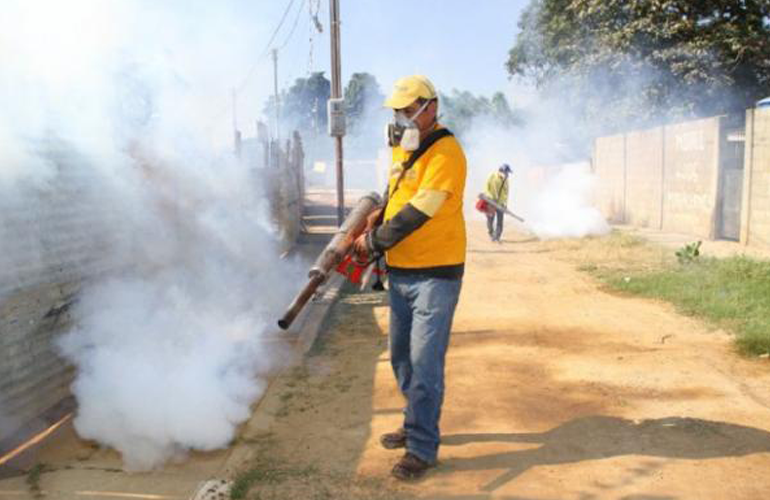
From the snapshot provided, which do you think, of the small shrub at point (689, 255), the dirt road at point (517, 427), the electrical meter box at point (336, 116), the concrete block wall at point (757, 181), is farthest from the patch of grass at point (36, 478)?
the concrete block wall at point (757, 181)

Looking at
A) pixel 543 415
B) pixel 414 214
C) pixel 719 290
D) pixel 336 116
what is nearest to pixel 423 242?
pixel 414 214

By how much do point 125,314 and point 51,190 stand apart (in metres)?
A: 0.94

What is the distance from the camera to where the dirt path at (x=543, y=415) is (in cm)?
330

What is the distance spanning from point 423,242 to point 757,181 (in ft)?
31.1

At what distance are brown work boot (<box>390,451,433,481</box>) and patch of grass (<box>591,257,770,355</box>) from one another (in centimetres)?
338

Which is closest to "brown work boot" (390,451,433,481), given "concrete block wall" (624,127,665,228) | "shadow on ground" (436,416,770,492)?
"shadow on ground" (436,416,770,492)

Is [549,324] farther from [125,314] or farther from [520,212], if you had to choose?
[520,212]

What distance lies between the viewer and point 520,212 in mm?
20422

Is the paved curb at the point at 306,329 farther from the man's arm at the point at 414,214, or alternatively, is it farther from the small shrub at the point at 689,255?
the small shrub at the point at 689,255

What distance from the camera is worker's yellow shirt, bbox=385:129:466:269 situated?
325 centimetres

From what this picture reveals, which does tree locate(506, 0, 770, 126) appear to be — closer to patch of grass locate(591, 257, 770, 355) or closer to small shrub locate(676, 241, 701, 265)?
small shrub locate(676, 241, 701, 265)

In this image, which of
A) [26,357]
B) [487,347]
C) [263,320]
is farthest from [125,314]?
[487,347]

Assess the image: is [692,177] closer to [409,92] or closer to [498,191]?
[498,191]

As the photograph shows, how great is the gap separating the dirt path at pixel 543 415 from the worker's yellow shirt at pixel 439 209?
1.10 m
